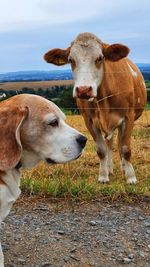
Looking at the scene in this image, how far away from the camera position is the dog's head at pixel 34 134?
480 centimetres

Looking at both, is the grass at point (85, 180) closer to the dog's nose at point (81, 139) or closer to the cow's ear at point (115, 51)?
the cow's ear at point (115, 51)

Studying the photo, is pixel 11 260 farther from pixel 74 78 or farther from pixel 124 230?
pixel 74 78

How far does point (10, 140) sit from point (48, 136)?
1.11ft

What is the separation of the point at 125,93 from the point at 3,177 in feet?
12.7

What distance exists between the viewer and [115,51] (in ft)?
27.0

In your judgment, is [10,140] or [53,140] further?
[53,140]

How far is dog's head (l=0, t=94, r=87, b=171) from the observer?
4.80 metres

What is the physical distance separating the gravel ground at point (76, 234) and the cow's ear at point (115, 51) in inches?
92.4

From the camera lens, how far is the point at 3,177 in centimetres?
492

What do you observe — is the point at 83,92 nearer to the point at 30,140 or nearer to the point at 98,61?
the point at 98,61

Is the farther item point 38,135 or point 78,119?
point 78,119

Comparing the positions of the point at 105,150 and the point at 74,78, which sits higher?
the point at 74,78

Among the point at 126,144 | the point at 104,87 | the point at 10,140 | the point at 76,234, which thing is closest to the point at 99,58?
the point at 104,87

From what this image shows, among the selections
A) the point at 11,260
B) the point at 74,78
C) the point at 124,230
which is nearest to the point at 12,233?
the point at 11,260
